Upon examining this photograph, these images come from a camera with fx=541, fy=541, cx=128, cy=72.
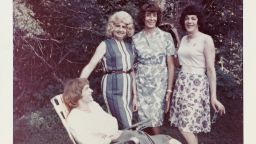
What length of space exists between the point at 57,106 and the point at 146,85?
28.9 inches

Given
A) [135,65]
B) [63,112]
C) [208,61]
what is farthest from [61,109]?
[208,61]

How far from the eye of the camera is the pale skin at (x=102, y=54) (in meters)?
4.33

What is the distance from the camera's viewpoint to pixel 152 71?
4.37 m

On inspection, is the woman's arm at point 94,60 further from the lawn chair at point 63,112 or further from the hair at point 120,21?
the lawn chair at point 63,112

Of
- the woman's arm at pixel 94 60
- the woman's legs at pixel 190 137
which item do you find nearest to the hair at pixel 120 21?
the woman's arm at pixel 94 60

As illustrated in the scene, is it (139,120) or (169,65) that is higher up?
(169,65)

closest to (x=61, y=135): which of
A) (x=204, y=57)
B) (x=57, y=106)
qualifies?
(x=57, y=106)

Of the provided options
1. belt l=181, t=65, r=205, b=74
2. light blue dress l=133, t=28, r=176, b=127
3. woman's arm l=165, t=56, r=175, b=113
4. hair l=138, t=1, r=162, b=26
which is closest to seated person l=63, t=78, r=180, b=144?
light blue dress l=133, t=28, r=176, b=127

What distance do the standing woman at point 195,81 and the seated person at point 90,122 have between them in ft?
0.67

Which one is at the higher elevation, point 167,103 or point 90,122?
point 167,103

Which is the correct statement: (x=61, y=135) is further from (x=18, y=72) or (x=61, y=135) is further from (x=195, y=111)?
(x=195, y=111)

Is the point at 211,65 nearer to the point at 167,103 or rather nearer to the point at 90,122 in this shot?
the point at 167,103

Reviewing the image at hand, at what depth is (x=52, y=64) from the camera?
4391mm

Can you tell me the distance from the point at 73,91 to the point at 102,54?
0.38 metres
